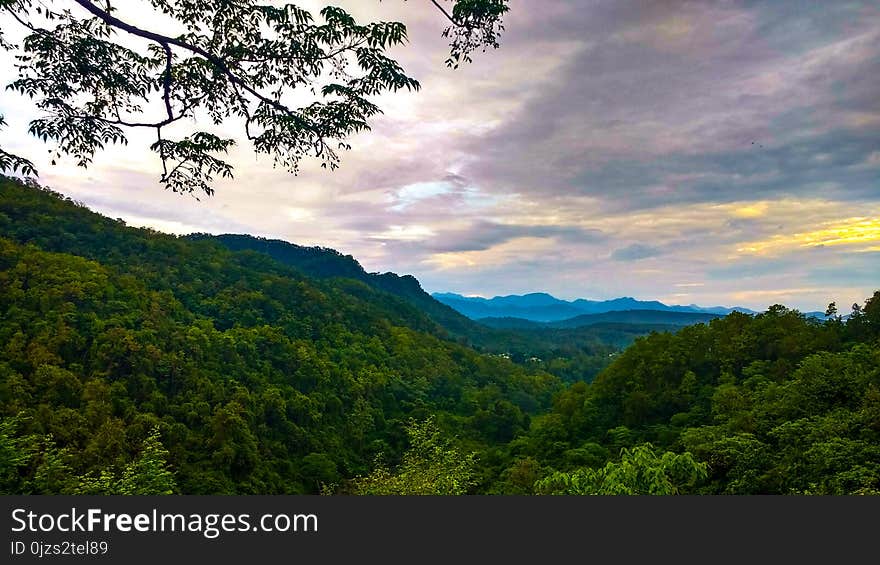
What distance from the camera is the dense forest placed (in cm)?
1165

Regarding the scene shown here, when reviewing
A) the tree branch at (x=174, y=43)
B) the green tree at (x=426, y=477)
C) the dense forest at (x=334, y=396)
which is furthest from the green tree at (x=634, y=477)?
the green tree at (x=426, y=477)

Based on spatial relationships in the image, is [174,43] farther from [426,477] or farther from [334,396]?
[334,396]

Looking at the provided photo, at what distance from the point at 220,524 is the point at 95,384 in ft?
128

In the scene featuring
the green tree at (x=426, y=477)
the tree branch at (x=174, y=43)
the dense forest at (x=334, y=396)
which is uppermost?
the tree branch at (x=174, y=43)

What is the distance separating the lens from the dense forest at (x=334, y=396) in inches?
459

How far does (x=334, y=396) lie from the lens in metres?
57.8

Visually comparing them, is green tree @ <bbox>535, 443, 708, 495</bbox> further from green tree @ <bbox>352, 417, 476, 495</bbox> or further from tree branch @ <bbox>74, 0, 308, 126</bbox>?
green tree @ <bbox>352, 417, 476, 495</bbox>

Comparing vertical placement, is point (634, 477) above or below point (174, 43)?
below

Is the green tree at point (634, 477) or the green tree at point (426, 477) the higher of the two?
the green tree at point (634, 477)

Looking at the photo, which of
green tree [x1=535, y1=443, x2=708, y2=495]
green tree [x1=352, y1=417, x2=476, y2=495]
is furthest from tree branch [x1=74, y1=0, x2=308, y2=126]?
green tree [x1=352, y1=417, x2=476, y2=495]

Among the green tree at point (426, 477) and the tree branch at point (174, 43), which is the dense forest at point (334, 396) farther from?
the tree branch at point (174, 43)

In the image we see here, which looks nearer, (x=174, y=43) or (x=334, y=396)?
(x=174, y=43)

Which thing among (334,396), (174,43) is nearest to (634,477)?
(174,43)

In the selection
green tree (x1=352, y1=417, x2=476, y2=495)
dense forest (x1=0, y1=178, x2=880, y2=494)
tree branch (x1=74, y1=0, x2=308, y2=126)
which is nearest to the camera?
tree branch (x1=74, y1=0, x2=308, y2=126)
